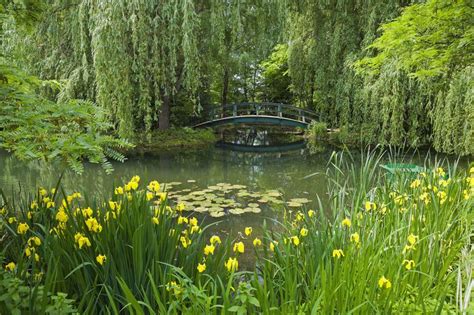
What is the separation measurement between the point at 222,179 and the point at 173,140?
171 inches

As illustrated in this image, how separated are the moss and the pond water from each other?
56 cm

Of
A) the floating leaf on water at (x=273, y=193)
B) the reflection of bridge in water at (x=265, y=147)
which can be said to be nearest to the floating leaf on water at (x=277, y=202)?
the floating leaf on water at (x=273, y=193)

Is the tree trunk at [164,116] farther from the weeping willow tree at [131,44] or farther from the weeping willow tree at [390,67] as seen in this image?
the weeping willow tree at [390,67]

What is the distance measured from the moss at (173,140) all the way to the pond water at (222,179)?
56cm

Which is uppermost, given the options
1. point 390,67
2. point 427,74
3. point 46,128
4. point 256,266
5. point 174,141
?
point 390,67

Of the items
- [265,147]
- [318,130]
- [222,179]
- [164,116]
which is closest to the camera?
[222,179]

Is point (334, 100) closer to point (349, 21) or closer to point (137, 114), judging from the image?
point (349, 21)

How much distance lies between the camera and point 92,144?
1.68 m

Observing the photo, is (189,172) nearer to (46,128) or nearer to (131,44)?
(131,44)

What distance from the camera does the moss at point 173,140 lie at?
10773 millimetres

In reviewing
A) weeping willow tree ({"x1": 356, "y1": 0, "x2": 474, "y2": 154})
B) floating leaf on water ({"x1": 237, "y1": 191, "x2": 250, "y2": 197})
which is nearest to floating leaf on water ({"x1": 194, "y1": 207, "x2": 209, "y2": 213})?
floating leaf on water ({"x1": 237, "y1": 191, "x2": 250, "y2": 197})

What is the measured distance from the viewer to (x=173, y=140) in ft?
37.9

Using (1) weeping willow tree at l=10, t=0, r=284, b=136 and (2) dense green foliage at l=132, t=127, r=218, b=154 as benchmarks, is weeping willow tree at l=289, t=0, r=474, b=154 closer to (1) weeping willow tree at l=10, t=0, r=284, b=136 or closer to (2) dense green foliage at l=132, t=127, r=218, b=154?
(1) weeping willow tree at l=10, t=0, r=284, b=136

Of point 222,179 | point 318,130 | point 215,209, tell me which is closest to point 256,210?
point 215,209
